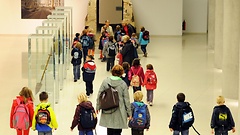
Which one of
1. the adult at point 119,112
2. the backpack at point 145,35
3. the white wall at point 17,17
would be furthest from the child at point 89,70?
the white wall at point 17,17

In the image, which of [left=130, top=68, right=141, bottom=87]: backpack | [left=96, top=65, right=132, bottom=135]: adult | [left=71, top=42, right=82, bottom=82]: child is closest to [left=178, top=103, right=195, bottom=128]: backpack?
[left=96, top=65, right=132, bottom=135]: adult

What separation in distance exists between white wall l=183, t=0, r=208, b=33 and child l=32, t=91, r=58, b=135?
104 ft

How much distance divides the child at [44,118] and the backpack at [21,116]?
379mm

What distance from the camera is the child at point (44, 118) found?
555 inches

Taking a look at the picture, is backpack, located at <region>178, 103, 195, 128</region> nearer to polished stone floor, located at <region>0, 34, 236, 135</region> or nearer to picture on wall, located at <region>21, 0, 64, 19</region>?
polished stone floor, located at <region>0, 34, 236, 135</region>

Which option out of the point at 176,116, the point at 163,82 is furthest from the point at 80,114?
the point at 163,82

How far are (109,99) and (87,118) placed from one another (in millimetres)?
634

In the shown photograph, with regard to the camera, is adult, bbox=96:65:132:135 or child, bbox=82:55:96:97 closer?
adult, bbox=96:65:132:135

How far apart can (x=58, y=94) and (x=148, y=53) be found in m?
13.2

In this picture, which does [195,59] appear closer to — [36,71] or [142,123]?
[36,71]

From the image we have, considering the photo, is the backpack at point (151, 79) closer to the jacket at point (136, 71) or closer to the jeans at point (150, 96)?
the jacket at point (136, 71)

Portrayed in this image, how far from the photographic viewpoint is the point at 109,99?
1409 centimetres

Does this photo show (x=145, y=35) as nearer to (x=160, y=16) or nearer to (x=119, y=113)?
(x=160, y=16)

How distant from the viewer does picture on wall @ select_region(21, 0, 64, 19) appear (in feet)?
136
